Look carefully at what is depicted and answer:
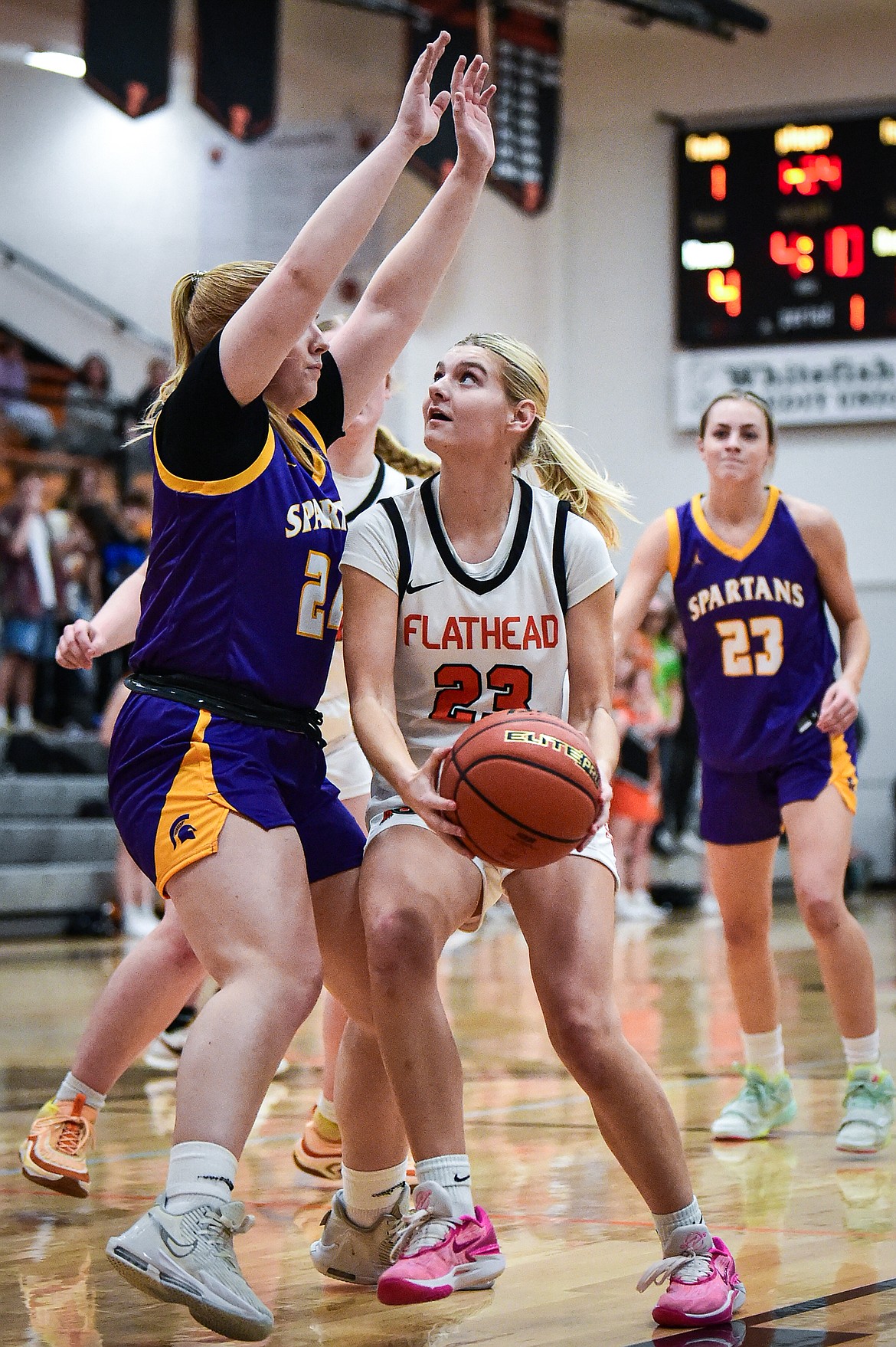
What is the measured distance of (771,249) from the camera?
50.0ft

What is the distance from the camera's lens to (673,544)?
4883mm

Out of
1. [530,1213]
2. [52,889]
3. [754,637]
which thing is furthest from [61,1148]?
[52,889]

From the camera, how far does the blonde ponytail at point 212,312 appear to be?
9.55 feet

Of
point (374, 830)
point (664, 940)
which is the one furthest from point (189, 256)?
point (374, 830)

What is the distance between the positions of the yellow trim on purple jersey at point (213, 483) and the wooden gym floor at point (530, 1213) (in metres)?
1.32

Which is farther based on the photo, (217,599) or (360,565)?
(360,565)

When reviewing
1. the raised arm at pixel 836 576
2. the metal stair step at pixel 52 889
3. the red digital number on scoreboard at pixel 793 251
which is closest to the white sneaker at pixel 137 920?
the metal stair step at pixel 52 889

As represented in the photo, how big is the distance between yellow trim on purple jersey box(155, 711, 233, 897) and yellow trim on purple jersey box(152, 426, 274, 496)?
1.22ft

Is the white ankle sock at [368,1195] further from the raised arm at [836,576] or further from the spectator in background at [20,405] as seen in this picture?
the spectator in background at [20,405]

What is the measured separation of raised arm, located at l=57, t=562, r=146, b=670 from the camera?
362 cm

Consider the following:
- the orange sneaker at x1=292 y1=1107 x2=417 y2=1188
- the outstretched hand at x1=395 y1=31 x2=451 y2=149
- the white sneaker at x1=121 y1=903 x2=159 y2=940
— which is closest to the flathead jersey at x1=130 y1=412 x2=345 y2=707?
the outstretched hand at x1=395 y1=31 x2=451 y2=149

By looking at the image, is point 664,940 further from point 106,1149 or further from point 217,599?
point 217,599

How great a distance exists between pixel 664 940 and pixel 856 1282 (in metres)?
7.66

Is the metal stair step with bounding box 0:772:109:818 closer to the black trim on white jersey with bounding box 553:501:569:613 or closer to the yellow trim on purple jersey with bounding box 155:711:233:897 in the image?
the black trim on white jersey with bounding box 553:501:569:613
